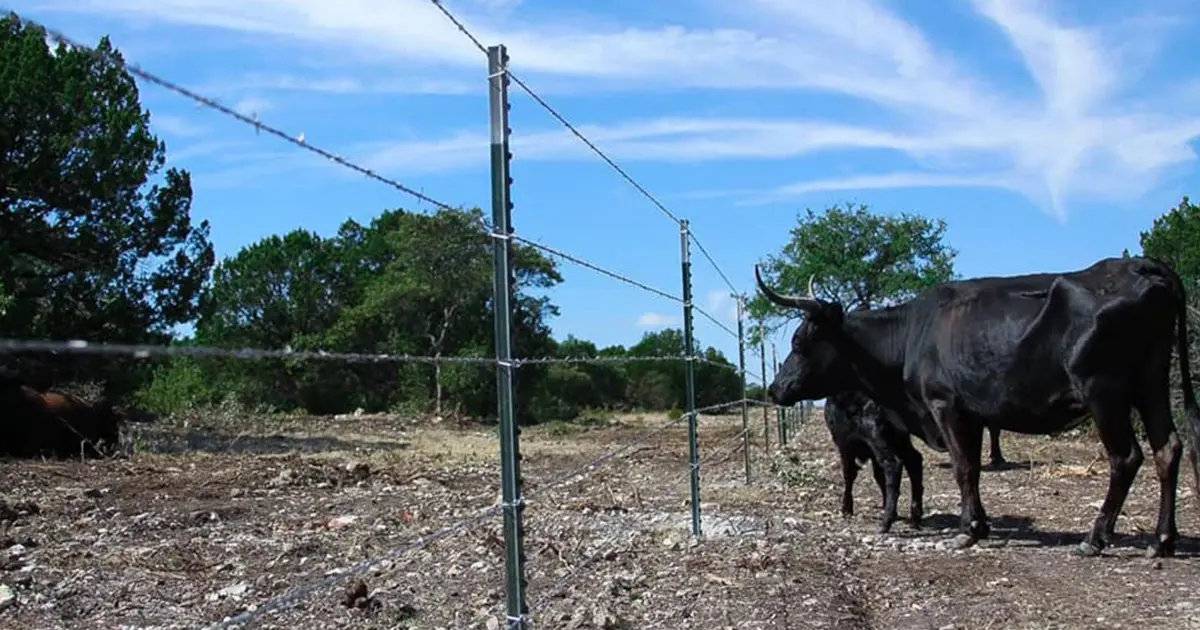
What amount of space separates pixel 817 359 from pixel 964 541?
204 cm

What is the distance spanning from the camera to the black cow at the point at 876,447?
30.9 feet

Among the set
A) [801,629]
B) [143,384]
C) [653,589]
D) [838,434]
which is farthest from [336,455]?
[801,629]

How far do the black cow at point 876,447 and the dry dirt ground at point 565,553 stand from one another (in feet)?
0.80

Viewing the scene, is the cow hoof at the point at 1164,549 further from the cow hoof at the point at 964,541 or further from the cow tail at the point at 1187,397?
the cow hoof at the point at 964,541

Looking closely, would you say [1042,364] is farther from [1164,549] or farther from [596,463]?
[596,463]

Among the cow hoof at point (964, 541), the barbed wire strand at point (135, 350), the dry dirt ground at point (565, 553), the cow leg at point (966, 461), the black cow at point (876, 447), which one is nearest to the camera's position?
the barbed wire strand at point (135, 350)

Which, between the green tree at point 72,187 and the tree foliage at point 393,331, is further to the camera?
the tree foliage at point 393,331

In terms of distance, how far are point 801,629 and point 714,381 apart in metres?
26.5

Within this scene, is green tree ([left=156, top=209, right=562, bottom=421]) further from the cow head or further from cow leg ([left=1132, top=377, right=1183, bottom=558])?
cow leg ([left=1132, top=377, right=1183, bottom=558])

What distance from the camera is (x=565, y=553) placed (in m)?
7.80

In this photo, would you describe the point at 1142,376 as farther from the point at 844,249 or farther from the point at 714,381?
the point at 844,249

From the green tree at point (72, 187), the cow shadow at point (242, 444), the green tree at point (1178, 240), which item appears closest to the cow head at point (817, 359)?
the green tree at point (72, 187)

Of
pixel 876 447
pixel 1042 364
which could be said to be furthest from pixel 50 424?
pixel 1042 364

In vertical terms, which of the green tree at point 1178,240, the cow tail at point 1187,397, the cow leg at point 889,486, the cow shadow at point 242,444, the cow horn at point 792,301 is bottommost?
the cow leg at point 889,486
